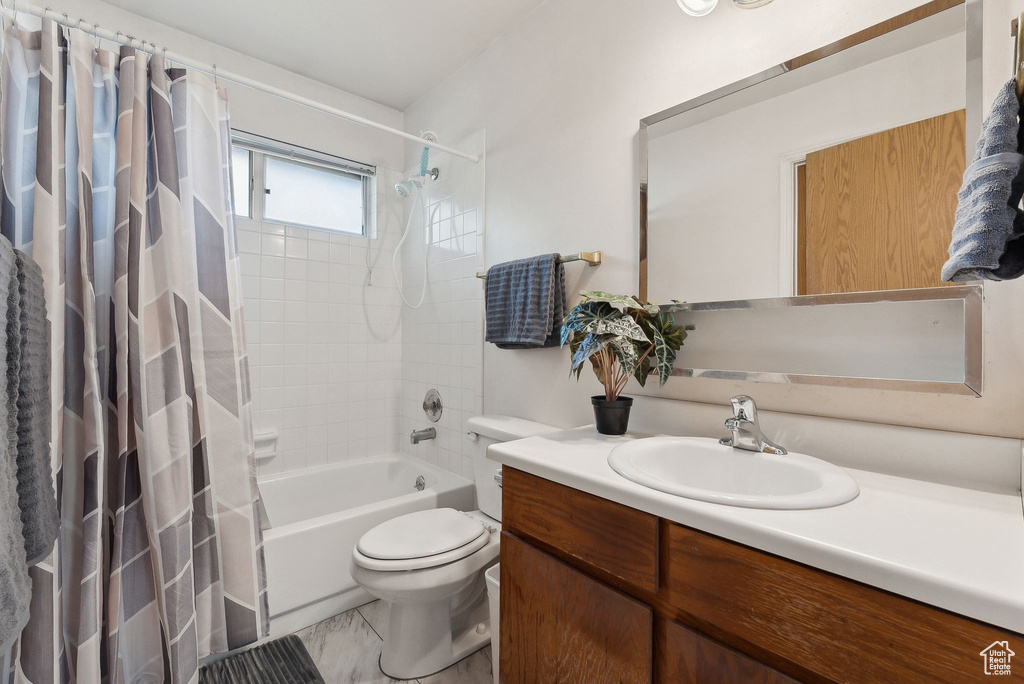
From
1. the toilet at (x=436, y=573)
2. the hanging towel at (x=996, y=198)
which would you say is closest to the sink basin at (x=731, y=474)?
the hanging towel at (x=996, y=198)

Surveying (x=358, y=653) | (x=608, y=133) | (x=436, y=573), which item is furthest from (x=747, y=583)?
(x=358, y=653)

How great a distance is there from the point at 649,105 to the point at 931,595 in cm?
133

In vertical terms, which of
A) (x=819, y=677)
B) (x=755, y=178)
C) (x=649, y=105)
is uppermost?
(x=649, y=105)

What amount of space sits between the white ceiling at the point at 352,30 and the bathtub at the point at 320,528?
192 cm

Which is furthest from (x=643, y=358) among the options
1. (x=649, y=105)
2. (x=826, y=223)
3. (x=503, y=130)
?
(x=503, y=130)

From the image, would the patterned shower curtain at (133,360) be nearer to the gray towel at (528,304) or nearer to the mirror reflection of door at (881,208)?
the gray towel at (528,304)

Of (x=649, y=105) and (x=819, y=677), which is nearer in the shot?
(x=819, y=677)

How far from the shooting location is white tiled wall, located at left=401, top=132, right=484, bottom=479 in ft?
6.74

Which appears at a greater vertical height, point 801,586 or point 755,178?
point 755,178

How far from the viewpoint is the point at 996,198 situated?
528mm

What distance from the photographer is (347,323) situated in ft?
8.02

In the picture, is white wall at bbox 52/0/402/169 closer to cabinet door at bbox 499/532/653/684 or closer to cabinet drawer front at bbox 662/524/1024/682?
cabinet door at bbox 499/532/653/684

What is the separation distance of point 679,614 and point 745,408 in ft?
1.53

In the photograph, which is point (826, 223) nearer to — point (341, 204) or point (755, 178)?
point (755, 178)
